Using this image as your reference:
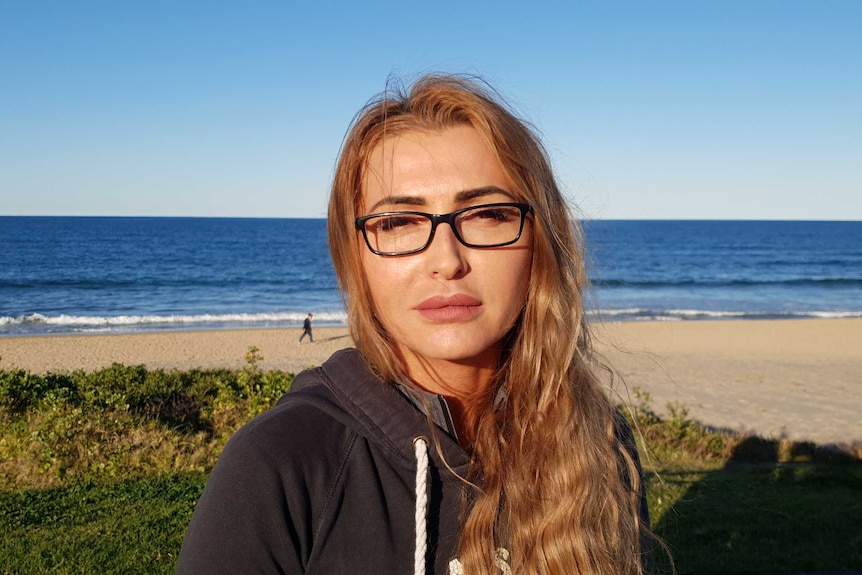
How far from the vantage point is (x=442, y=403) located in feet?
5.02

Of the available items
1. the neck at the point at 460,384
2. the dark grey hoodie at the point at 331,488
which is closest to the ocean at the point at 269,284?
the neck at the point at 460,384

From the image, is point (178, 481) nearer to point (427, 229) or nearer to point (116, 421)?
point (116, 421)

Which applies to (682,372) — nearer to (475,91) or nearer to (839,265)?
(475,91)

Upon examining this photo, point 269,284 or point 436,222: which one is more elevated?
point 436,222

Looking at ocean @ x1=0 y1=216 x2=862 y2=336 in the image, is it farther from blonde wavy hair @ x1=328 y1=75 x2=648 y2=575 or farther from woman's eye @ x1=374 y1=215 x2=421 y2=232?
woman's eye @ x1=374 y1=215 x2=421 y2=232

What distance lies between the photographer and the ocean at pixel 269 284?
3288 cm

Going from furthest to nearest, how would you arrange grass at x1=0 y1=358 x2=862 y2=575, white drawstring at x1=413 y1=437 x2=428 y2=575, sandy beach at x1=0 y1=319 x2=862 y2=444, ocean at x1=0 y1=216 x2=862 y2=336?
ocean at x1=0 y1=216 x2=862 y2=336
sandy beach at x1=0 y1=319 x2=862 y2=444
grass at x1=0 y1=358 x2=862 y2=575
white drawstring at x1=413 y1=437 x2=428 y2=575

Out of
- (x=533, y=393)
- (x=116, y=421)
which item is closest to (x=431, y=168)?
(x=533, y=393)

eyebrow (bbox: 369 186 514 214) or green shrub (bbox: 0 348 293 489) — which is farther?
green shrub (bbox: 0 348 293 489)

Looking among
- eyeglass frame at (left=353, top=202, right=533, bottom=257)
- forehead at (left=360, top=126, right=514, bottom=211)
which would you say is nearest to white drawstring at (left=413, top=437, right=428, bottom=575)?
eyeglass frame at (left=353, top=202, right=533, bottom=257)

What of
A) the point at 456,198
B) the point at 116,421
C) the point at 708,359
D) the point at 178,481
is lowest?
the point at 708,359

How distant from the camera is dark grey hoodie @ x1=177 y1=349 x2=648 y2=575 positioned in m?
1.18

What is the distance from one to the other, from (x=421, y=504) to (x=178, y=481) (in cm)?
472

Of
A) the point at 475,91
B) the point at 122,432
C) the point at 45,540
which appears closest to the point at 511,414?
the point at 475,91
